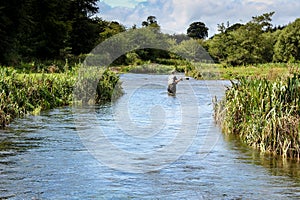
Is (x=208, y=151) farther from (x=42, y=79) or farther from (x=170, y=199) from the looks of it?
(x=42, y=79)

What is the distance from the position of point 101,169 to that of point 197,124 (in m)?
7.43

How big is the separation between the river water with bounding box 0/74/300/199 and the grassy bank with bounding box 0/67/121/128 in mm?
572

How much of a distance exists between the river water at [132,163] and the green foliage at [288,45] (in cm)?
5596

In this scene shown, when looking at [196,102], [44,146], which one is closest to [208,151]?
[44,146]

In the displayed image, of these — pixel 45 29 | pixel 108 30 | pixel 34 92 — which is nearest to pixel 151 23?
pixel 108 30

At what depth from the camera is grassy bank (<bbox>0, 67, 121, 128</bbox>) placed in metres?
15.4

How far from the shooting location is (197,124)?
16781 mm

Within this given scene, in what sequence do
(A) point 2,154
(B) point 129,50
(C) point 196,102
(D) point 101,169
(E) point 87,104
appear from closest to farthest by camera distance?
(D) point 101,169 → (A) point 2,154 → (E) point 87,104 → (C) point 196,102 → (B) point 129,50

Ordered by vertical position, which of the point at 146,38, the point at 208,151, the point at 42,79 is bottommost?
the point at 208,151

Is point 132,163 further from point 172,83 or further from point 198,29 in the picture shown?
point 198,29

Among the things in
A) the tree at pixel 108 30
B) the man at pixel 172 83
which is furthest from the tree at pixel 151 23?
the man at pixel 172 83

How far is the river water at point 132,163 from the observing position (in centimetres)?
826

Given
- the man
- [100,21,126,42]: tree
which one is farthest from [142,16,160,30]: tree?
the man

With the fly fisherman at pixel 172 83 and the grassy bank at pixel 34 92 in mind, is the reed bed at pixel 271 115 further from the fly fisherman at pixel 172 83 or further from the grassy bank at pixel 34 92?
the fly fisherman at pixel 172 83
